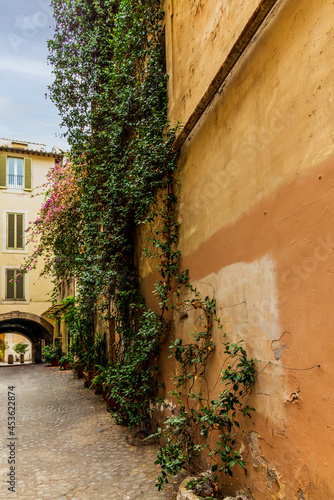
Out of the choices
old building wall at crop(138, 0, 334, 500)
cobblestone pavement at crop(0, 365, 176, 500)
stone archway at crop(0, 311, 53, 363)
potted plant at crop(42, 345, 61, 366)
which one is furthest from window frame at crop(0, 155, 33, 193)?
old building wall at crop(138, 0, 334, 500)

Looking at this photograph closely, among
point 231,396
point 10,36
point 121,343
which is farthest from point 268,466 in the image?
point 10,36

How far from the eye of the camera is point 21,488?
4266 mm

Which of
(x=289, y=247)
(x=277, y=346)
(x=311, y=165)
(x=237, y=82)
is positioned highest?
(x=237, y=82)

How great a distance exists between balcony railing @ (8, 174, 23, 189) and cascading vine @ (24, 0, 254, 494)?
14.4 metres

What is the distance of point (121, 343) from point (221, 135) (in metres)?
4.58

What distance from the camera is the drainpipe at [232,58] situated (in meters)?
2.95

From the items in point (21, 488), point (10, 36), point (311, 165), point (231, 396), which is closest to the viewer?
point (311, 165)

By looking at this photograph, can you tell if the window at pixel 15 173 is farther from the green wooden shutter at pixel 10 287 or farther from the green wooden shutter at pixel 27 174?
the green wooden shutter at pixel 10 287

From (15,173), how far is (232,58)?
2174cm

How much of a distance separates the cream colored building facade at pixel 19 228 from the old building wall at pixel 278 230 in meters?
19.5

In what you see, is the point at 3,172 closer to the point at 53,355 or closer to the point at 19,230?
the point at 19,230

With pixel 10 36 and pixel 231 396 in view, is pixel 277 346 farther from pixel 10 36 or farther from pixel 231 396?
pixel 10 36

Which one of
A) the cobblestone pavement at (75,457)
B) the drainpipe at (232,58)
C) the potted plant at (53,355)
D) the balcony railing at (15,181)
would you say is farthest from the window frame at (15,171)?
the drainpipe at (232,58)

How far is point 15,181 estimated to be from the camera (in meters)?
23.0
